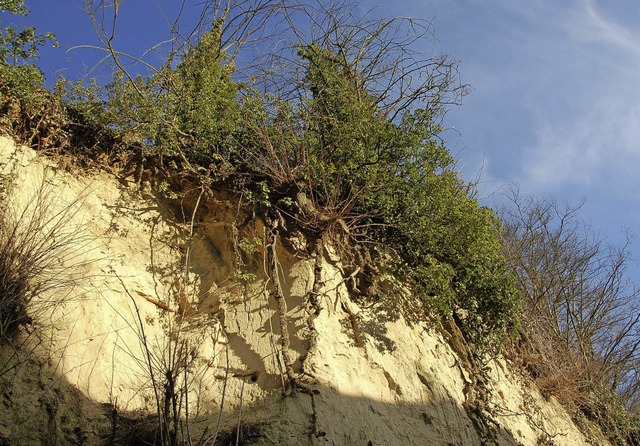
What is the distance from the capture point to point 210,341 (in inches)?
211

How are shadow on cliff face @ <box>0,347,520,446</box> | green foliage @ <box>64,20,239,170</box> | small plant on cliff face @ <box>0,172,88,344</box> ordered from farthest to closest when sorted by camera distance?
green foliage @ <box>64,20,239,170</box> < small plant on cliff face @ <box>0,172,88,344</box> < shadow on cliff face @ <box>0,347,520,446</box>

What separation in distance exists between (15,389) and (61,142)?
292cm

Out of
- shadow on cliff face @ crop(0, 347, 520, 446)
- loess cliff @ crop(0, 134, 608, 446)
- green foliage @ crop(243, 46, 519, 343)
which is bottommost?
shadow on cliff face @ crop(0, 347, 520, 446)

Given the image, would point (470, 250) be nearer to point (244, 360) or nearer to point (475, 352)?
point (475, 352)

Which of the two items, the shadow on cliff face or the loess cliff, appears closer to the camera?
the shadow on cliff face

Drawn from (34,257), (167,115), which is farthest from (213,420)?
(167,115)

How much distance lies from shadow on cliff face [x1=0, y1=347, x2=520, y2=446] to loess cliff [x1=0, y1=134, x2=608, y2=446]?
0.01 meters

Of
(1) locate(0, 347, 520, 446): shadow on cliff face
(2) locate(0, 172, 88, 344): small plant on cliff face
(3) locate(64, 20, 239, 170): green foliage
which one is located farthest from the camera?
(3) locate(64, 20, 239, 170): green foliage

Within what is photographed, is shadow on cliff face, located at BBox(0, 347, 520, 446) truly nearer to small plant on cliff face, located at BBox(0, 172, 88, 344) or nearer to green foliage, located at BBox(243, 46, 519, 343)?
small plant on cliff face, located at BBox(0, 172, 88, 344)

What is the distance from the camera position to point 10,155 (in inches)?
214

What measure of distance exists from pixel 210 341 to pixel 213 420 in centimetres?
94

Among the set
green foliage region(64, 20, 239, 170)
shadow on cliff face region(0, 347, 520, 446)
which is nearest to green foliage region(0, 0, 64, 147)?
green foliage region(64, 20, 239, 170)

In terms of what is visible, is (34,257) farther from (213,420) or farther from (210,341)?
(213,420)

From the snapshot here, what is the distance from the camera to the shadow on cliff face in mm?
3984
